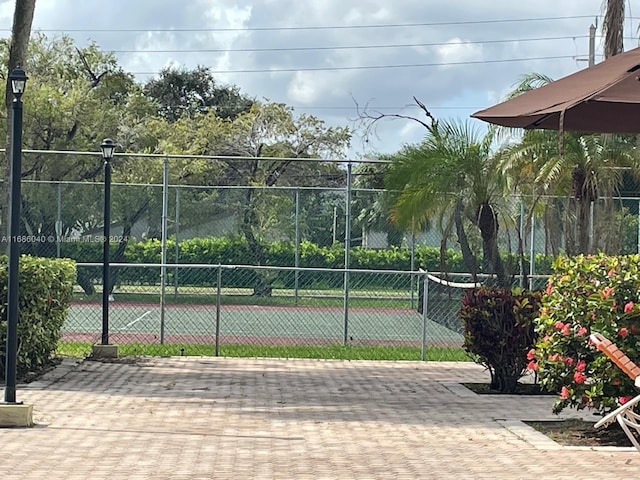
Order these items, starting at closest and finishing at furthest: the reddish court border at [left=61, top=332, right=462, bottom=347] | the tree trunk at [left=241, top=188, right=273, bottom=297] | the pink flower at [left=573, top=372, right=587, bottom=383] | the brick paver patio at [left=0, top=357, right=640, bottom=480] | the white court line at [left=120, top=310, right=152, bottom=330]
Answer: the brick paver patio at [left=0, top=357, right=640, bottom=480] < the pink flower at [left=573, top=372, right=587, bottom=383] < the reddish court border at [left=61, top=332, right=462, bottom=347] < the white court line at [left=120, top=310, right=152, bottom=330] < the tree trunk at [left=241, top=188, right=273, bottom=297]

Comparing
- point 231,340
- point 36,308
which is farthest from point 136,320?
point 36,308

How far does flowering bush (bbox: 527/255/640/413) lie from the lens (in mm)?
8500

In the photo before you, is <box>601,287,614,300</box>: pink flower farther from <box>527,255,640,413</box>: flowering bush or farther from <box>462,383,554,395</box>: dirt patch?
<box>462,383,554,395</box>: dirt patch

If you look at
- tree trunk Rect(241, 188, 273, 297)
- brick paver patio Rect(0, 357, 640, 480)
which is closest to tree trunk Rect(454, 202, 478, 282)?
brick paver patio Rect(0, 357, 640, 480)

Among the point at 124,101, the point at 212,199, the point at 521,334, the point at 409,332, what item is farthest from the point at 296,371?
the point at 124,101

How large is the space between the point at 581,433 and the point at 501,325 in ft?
8.86

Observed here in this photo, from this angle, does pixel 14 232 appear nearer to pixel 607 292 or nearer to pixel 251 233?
pixel 607 292

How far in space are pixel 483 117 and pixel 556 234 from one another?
312 inches

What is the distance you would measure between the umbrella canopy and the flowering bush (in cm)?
125

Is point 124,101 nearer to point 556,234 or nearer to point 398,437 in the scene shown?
point 556,234

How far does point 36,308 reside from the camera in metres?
12.4

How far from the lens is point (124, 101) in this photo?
37625mm

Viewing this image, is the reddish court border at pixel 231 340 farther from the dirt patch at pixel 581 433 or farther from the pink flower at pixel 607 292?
the pink flower at pixel 607 292

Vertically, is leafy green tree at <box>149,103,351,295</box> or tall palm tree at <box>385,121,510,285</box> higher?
leafy green tree at <box>149,103,351,295</box>
